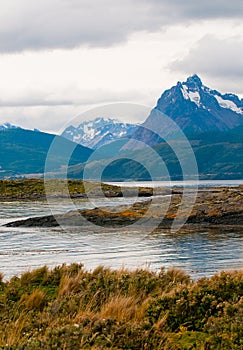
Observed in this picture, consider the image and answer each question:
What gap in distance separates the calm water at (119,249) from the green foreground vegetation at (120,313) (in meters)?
6.68

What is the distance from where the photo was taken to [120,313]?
12438mm

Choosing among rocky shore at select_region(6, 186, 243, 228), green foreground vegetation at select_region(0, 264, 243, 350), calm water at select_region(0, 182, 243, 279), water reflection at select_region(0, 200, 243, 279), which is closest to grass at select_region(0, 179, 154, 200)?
rocky shore at select_region(6, 186, 243, 228)

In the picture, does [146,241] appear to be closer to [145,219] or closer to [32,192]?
[145,219]

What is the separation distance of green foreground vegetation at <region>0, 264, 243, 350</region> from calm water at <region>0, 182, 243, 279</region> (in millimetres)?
6680

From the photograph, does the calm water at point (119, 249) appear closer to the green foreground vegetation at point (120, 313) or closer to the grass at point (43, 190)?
the green foreground vegetation at point (120, 313)

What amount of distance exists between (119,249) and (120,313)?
20.5 metres

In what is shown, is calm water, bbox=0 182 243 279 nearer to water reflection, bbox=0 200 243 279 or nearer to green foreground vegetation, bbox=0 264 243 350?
water reflection, bbox=0 200 243 279

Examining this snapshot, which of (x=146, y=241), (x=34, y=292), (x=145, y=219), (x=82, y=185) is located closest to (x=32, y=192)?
(x=82, y=185)

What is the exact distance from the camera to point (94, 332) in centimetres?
1012

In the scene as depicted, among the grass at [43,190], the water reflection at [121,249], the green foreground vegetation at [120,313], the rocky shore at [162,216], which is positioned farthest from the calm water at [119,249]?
the grass at [43,190]

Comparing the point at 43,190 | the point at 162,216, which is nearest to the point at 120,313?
the point at 162,216

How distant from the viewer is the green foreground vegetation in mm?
9391

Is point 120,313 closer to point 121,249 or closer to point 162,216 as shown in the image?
point 121,249

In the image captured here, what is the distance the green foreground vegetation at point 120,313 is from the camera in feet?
30.8
